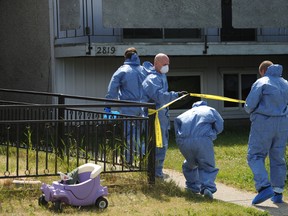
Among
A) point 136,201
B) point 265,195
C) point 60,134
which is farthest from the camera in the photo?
point 60,134

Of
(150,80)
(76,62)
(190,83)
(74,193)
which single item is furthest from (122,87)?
(190,83)

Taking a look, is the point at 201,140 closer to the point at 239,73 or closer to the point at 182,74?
the point at 182,74

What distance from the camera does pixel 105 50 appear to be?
13625 millimetres

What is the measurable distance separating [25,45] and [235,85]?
5.78m

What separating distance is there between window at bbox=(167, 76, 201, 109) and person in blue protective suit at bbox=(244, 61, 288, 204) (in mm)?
8135

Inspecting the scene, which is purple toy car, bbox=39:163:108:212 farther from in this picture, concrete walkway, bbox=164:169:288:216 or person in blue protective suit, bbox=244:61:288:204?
person in blue protective suit, bbox=244:61:288:204

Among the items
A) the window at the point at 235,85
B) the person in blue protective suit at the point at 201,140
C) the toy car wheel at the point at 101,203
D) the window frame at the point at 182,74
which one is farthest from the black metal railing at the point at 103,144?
the window at the point at 235,85

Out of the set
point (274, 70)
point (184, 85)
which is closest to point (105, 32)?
point (184, 85)

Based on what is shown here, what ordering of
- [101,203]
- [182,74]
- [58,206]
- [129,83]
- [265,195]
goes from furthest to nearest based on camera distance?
1. [182,74]
2. [129,83]
3. [265,195]
4. [101,203]
5. [58,206]

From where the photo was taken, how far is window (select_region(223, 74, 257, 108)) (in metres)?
16.6

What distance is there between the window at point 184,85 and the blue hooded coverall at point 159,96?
7113 mm

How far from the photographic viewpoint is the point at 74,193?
681 cm

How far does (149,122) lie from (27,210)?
2021mm

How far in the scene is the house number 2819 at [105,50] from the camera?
13570 millimetres
